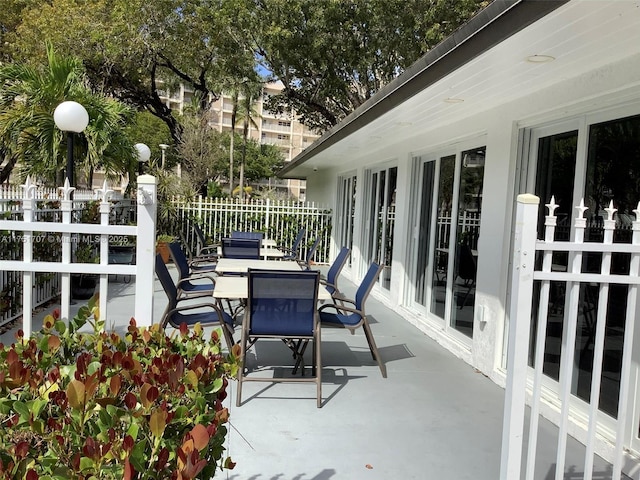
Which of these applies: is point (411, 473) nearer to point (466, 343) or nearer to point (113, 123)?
point (466, 343)

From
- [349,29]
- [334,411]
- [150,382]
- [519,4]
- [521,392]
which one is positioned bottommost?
[334,411]

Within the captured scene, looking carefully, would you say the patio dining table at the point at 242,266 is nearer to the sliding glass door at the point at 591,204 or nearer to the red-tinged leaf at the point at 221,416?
the sliding glass door at the point at 591,204

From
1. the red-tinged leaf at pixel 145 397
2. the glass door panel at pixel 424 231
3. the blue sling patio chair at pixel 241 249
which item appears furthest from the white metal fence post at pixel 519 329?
the blue sling patio chair at pixel 241 249

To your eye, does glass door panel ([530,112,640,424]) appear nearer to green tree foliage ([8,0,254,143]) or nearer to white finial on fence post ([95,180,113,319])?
white finial on fence post ([95,180,113,319])

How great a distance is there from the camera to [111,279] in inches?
349

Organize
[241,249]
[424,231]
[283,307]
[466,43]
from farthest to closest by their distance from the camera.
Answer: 1. [241,249]
2. [424,231]
3. [283,307]
4. [466,43]

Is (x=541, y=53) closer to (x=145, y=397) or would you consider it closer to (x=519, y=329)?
(x=519, y=329)

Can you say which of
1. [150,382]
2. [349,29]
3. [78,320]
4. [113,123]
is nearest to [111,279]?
[113,123]

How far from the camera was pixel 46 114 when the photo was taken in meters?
7.18

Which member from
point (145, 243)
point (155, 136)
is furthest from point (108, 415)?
point (155, 136)

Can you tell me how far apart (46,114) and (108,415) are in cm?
706

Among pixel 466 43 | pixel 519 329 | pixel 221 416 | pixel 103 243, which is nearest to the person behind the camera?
pixel 221 416

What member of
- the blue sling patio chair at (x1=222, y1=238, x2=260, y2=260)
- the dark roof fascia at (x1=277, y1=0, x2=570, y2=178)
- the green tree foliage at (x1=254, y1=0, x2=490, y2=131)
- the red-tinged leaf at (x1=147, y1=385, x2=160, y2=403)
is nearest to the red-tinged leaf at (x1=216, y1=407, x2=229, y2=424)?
the red-tinged leaf at (x1=147, y1=385, x2=160, y2=403)

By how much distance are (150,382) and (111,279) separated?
7.95 metres
